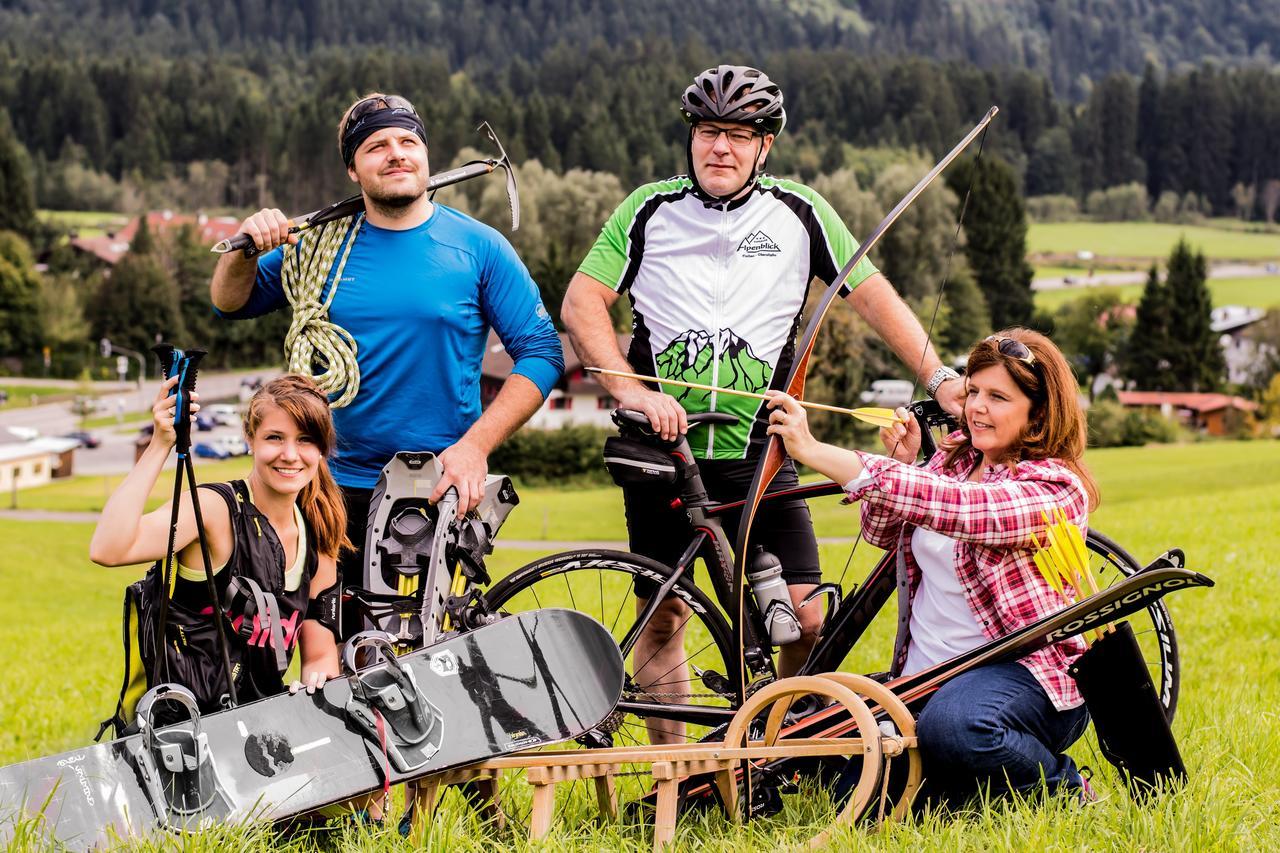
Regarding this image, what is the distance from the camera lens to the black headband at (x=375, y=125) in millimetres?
4348

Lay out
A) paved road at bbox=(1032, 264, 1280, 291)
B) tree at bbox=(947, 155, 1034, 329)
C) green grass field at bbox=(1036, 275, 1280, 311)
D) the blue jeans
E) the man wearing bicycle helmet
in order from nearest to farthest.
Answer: the blue jeans → the man wearing bicycle helmet → tree at bbox=(947, 155, 1034, 329) → green grass field at bbox=(1036, 275, 1280, 311) → paved road at bbox=(1032, 264, 1280, 291)

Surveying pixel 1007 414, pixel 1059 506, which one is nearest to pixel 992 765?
pixel 1059 506

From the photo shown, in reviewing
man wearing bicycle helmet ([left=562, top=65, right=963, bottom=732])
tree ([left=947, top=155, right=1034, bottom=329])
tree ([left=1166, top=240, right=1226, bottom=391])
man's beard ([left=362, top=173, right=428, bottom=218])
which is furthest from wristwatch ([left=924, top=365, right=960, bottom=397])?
tree ([left=947, top=155, right=1034, bottom=329])

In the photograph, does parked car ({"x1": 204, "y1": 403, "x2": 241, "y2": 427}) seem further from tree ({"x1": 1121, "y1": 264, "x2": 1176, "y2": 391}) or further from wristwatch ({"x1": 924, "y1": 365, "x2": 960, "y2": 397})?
wristwatch ({"x1": 924, "y1": 365, "x2": 960, "y2": 397})

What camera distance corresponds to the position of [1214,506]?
61.1 ft

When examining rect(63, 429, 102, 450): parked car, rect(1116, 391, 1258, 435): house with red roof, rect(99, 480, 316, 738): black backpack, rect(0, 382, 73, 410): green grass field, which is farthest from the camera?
rect(0, 382, 73, 410): green grass field

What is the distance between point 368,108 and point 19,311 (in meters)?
96.1

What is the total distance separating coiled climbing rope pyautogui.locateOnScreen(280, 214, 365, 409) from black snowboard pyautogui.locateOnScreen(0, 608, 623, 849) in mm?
892

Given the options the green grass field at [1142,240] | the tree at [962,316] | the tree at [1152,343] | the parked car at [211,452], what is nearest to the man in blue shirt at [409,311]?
the parked car at [211,452]

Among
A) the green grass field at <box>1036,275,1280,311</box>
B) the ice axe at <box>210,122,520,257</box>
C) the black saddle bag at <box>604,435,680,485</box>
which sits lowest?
the black saddle bag at <box>604,435,680,485</box>

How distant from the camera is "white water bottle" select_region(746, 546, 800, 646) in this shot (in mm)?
4633

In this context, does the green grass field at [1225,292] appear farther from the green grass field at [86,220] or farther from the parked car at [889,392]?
the green grass field at [86,220]

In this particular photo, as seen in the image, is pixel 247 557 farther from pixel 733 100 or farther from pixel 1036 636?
pixel 1036 636

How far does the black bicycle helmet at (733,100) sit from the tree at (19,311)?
95.6 meters
